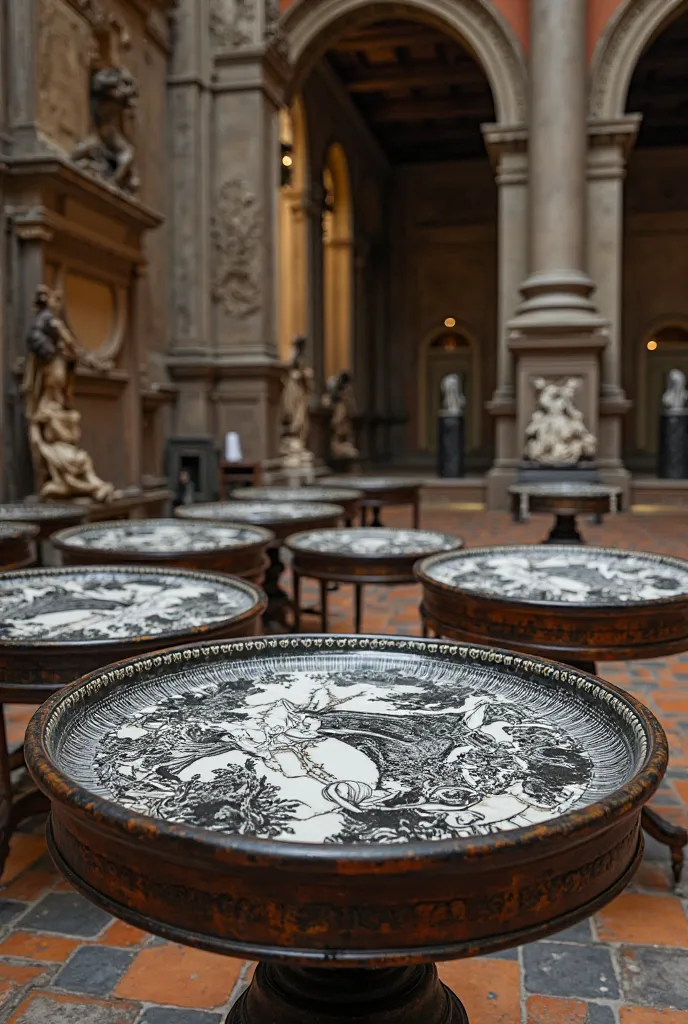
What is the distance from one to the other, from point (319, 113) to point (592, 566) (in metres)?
14.2

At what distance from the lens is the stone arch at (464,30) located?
12.1 metres

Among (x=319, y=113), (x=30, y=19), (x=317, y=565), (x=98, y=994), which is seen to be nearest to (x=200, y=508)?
(x=317, y=565)

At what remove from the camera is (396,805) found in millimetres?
1206

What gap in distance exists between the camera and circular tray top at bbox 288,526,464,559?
150 inches

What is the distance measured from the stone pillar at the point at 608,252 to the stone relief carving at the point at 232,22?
458 cm

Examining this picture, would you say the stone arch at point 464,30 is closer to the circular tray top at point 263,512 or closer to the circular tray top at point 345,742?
the circular tray top at point 263,512

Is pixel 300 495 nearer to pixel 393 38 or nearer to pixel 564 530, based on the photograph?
pixel 564 530

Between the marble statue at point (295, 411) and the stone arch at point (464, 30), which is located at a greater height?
the stone arch at point (464, 30)

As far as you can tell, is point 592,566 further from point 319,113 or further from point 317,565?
point 319,113

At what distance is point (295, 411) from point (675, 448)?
5.97m

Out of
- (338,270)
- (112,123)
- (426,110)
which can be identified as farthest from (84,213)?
(426,110)

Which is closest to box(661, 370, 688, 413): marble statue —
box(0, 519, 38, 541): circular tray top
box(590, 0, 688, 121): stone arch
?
box(590, 0, 688, 121): stone arch

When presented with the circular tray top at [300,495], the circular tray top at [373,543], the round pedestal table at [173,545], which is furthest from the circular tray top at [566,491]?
the round pedestal table at [173,545]

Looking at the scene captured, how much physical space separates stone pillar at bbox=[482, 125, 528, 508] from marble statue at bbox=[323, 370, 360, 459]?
3.97 m
